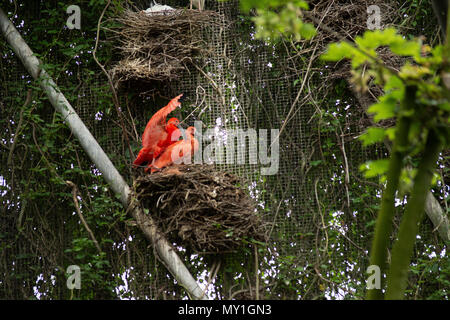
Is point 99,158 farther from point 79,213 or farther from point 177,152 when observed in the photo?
point 177,152

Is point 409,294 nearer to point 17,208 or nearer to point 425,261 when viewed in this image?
A: point 425,261

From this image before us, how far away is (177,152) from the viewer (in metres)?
3.68

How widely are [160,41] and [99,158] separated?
947mm

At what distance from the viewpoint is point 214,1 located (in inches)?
171

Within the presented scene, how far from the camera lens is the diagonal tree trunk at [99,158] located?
3637 millimetres

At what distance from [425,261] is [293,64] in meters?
1.63

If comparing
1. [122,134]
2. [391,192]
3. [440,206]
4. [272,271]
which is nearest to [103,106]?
[122,134]

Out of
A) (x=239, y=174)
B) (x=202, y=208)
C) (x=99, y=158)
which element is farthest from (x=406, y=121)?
(x=99, y=158)

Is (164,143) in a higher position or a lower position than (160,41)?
lower

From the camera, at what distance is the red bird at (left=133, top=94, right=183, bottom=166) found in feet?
12.3

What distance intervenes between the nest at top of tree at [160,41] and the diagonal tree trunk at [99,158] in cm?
43

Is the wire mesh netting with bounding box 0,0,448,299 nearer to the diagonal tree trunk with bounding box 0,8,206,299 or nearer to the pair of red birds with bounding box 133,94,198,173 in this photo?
the diagonal tree trunk with bounding box 0,8,206,299

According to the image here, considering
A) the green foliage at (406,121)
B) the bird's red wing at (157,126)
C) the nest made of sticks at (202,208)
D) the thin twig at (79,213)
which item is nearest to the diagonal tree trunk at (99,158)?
the nest made of sticks at (202,208)

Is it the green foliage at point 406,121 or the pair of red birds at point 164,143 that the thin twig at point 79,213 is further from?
the green foliage at point 406,121
